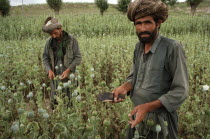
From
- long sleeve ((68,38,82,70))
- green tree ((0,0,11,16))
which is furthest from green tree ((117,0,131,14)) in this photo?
long sleeve ((68,38,82,70))

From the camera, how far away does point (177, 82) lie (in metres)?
1.39

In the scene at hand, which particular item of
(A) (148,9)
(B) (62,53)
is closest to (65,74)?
(B) (62,53)

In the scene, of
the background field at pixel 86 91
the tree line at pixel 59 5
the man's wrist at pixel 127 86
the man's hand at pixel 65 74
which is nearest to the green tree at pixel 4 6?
the tree line at pixel 59 5

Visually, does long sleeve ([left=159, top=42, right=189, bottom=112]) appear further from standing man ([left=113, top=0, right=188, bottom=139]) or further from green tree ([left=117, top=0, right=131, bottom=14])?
green tree ([left=117, top=0, right=131, bottom=14])

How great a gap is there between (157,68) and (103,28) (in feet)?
38.4


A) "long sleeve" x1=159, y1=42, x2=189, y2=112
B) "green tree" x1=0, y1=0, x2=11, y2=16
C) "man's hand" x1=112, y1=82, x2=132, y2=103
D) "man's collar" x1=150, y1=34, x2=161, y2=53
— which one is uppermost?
"green tree" x1=0, y1=0, x2=11, y2=16

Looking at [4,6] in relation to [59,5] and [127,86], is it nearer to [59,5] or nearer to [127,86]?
[59,5]

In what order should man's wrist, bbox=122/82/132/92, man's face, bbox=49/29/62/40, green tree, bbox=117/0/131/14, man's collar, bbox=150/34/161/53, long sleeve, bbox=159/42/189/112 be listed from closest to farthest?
long sleeve, bbox=159/42/189/112
man's collar, bbox=150/34/161/53
man's wrist, bbox=122/82/132/92
man's face, bbox=49/29/62/40
green tree, bbox=117/0/131/14

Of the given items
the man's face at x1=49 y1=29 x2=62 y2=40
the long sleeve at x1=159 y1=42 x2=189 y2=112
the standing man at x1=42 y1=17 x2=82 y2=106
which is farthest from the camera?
the standing man at x1=42 y1=17 x2=82 y2=106

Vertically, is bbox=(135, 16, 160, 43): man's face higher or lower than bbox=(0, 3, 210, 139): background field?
higher

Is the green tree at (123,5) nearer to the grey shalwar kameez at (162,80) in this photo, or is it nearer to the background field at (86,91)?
the background field at (86,91)

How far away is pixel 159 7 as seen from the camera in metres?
1.46

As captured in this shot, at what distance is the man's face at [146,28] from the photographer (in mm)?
1487

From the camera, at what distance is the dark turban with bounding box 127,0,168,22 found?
1443mm
